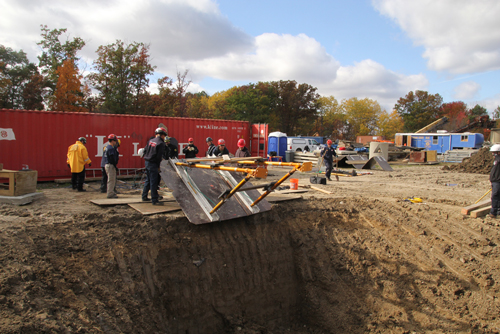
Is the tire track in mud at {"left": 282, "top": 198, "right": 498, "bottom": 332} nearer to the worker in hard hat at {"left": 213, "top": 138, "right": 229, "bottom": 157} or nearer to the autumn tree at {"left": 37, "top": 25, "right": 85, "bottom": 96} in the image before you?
the worker in hard hat at {"left": 213, "top": 138, "right": 229, "bottom": 157}

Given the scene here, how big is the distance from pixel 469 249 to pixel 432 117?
51.6m

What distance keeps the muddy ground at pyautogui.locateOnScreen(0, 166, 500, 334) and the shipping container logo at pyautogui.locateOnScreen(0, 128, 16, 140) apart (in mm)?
4974

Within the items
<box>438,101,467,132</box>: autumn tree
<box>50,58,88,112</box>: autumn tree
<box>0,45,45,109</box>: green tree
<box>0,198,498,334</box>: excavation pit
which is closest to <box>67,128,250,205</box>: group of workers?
<box>0,198,498,334</box>: excavation pit

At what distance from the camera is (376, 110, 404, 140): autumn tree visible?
50781 mm

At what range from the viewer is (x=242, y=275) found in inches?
220

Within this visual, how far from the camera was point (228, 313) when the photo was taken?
5.32m

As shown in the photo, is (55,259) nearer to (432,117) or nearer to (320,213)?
(320,213)

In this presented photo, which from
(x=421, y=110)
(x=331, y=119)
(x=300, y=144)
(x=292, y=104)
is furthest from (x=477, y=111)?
(x=300, y=144)

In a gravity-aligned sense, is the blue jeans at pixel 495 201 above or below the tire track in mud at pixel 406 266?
above

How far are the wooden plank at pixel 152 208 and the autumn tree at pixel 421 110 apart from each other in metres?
52.8

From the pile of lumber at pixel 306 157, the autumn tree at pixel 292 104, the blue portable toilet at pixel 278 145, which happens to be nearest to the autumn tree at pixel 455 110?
the autumn tree at pixel 292 104

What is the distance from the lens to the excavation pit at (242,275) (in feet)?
13.0

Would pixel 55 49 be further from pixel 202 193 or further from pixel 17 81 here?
pixel 202 193

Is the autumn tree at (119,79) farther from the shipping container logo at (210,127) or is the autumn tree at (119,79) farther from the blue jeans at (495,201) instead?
the blue jeans at (495,201)
